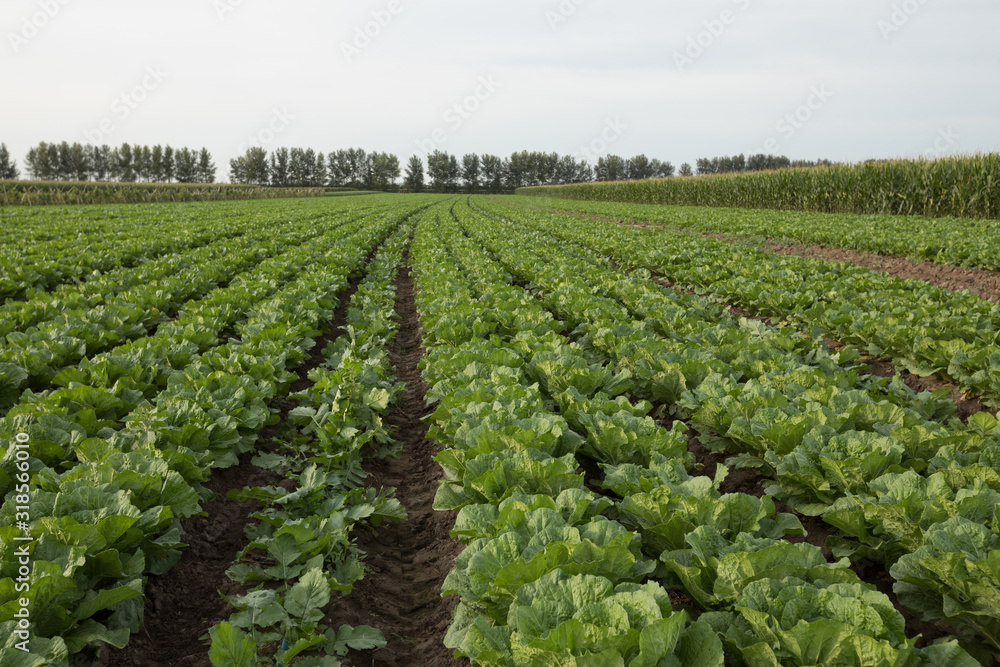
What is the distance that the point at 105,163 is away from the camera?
102938mm

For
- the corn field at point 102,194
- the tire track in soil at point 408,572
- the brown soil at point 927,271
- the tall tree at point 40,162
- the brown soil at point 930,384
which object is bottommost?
the tire track in soil at point 408,572

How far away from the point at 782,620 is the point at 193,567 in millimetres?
3348

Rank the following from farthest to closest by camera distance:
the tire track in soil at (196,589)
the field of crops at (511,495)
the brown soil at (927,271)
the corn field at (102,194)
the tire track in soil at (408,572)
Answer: the corn field at (102,194), the brown soil at (927,271), the tire track in soil at (408,572), the tire track in soil at (196,589), the field of crops at (511,495)

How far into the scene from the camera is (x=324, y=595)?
2781mm

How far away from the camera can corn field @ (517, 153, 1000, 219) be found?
20953mm

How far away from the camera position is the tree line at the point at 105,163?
96.1 m

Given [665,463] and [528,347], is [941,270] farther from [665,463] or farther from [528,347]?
[665,463]

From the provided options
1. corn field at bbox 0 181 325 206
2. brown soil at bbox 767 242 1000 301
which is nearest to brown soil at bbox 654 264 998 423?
brown soil at bbox 767 242 1000 301

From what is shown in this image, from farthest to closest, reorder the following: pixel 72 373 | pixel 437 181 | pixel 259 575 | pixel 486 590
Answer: pixel 437 181, pixel 72 373, pixel 259 575, pixel 486 590

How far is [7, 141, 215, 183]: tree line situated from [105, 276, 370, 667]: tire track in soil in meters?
118

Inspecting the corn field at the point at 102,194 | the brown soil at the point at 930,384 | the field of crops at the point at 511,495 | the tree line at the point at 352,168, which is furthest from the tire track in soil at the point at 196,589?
the tree line at the point at 352,168

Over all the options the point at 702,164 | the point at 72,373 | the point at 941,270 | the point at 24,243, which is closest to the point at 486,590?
the point at 72,373

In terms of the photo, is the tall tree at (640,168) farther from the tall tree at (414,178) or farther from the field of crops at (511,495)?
the field of crops at (511,495)

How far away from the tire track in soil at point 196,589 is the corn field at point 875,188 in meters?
27.4
